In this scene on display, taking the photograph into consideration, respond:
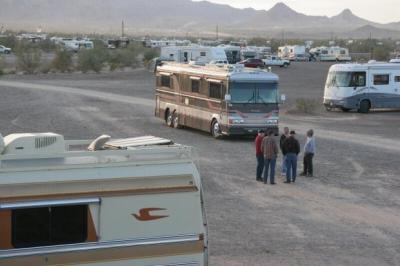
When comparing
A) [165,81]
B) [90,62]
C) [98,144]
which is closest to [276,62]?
[90,62]

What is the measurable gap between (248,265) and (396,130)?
19.9 m

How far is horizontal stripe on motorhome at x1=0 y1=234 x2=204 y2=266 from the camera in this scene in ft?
23.0

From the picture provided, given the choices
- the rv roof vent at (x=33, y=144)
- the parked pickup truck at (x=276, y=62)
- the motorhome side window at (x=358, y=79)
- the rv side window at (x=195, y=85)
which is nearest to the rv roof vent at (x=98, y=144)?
the rv roof vent at (x=33, y=144)

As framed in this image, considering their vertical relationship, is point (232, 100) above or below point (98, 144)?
below

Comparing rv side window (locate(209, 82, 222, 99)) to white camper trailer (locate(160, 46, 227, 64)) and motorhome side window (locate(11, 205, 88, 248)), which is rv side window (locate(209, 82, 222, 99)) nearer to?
motorhome side window (locate(11, 205, 88, 248))

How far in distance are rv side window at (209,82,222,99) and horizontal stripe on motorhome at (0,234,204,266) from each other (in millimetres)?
17749

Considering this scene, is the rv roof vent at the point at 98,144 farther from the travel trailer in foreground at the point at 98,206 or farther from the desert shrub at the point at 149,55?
the desert shrub at the point at 149,55

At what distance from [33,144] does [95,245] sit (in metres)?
1.28

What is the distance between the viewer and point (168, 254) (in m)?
7.61

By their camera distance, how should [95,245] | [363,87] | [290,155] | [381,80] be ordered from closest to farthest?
1. [95,245]
2. [290,155]
3. [363,87]
4. [381,80]

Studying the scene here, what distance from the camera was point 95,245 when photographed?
7.33 m

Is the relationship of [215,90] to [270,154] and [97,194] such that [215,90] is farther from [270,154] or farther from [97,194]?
[97,194]

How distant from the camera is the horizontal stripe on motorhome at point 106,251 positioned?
7000mm

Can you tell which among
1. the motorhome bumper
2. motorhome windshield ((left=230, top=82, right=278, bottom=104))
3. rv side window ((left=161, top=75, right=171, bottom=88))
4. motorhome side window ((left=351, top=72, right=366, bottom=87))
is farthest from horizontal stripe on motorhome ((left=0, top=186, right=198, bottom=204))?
motorhome side window ((left=351, top=72, right=366, bottom=87))
